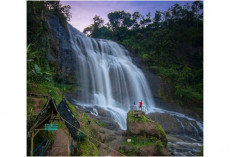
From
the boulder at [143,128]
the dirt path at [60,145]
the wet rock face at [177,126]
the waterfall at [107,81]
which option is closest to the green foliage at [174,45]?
the waterfall at [107,81]

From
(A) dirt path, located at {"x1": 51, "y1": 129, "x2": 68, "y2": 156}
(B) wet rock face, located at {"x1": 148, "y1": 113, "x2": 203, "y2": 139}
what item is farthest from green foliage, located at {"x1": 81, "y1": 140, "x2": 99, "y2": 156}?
(B) wet rock face, located at {"x1": 148, "y1": 113, "x2": 203, "y2": 139}

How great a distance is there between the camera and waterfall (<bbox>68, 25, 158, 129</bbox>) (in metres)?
12.4

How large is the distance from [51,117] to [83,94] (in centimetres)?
777

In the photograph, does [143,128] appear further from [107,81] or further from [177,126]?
[107,81]

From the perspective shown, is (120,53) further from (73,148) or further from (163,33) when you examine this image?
(73,148)

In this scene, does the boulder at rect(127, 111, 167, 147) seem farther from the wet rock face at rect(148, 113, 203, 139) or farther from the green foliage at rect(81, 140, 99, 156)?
the wet rock face at rect(148, 113, 203, 139)

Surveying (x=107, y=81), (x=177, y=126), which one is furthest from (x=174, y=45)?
(x=177, y=126)

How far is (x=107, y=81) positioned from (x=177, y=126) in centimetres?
698

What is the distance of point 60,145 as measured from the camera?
4953mm

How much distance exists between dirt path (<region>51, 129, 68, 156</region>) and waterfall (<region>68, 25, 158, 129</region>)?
Answer: 17.3ft

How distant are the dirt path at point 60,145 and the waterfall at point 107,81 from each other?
5.28 metres

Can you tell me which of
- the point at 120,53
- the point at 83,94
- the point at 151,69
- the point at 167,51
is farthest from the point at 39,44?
the point at 167,51

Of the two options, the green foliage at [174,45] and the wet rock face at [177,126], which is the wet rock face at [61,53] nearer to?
the wet rock face at [177,126]

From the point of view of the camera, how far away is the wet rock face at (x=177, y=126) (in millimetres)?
11547
